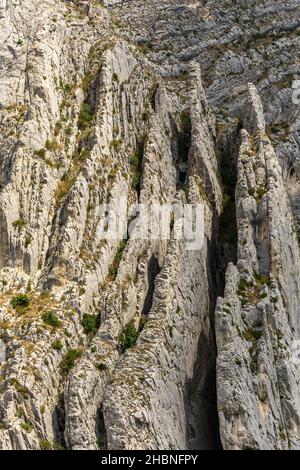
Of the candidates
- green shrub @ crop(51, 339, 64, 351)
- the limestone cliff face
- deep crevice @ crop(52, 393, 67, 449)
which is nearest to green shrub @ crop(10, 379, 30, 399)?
the limestone cliff face

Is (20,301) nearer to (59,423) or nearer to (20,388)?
(20,388)

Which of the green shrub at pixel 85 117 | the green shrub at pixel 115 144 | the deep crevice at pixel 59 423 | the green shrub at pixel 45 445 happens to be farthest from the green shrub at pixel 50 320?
the green shrub at pixel 85 117

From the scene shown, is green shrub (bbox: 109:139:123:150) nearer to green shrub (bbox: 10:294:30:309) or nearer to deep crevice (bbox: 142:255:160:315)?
deep crevice (bbox: 142:255:160:315)

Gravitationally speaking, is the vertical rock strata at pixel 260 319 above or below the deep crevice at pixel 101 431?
above

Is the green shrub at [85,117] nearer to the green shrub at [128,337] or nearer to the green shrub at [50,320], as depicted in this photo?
the green shrub at [50,320]

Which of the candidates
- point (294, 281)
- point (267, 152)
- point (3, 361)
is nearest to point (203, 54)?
point (267, 152)
